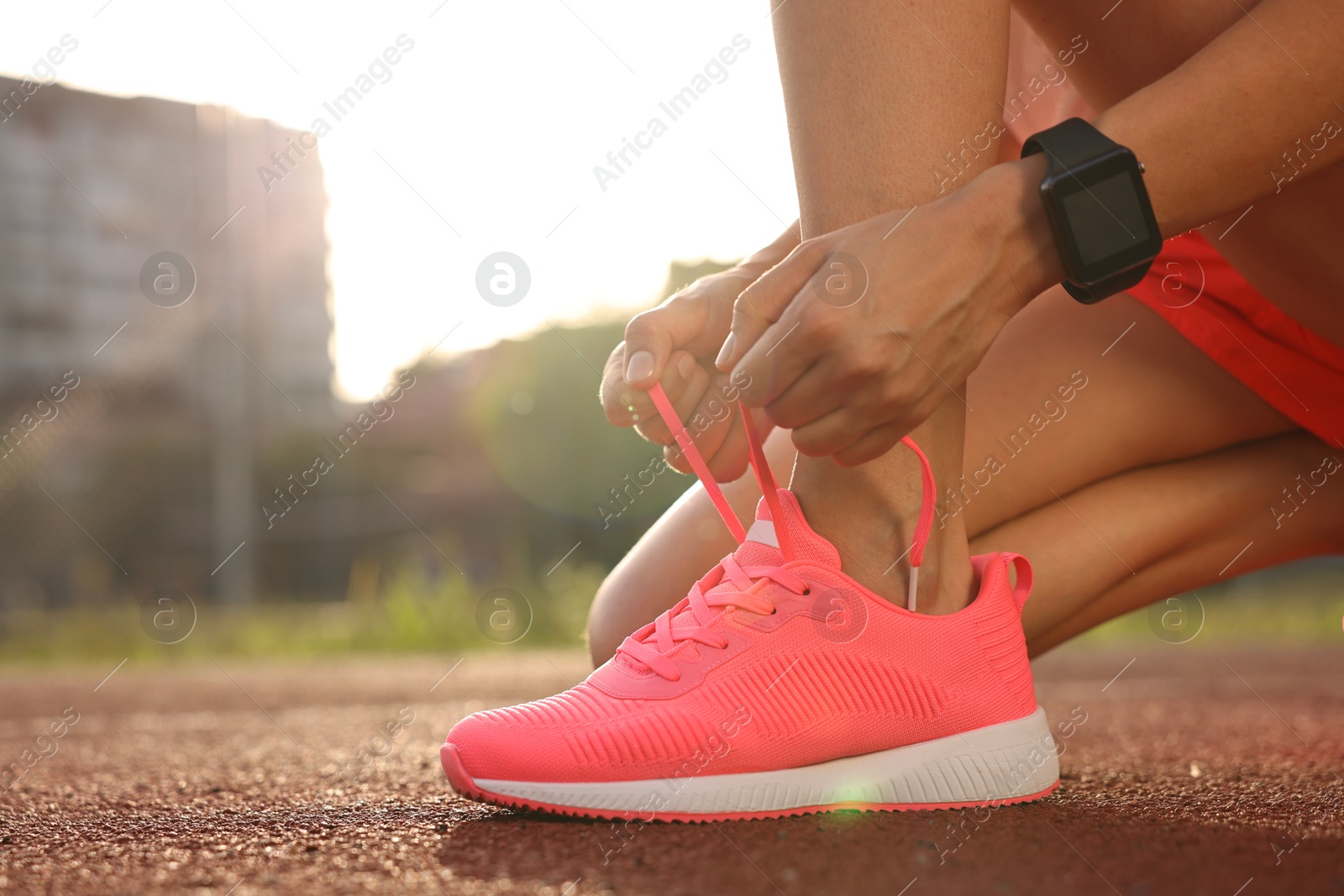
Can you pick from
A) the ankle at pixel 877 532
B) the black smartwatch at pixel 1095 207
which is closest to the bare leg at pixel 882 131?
the ankle at pixel 877 532

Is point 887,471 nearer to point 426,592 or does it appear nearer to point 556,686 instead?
point 556,686

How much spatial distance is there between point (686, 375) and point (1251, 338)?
0.67 meters

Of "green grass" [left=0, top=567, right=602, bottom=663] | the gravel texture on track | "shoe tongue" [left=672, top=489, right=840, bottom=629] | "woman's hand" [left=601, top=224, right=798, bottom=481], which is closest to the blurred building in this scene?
"green grass" [left=0, top=567, right=602, bottom=663]

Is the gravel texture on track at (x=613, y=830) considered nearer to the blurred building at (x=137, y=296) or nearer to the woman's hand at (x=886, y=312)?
the woman's hand at (x=886, y=312)

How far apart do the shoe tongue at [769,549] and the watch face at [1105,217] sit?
1.02 feet

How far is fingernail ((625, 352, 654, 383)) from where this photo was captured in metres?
0.94

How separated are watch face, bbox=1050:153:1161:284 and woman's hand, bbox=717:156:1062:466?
23 millimetres

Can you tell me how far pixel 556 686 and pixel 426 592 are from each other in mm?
3109

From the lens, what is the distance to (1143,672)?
348 centimetres

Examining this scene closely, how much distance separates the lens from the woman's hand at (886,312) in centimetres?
71

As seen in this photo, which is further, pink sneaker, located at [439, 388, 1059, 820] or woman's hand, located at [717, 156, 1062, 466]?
pink sneaker, located at [439, 388, 1059, 820]

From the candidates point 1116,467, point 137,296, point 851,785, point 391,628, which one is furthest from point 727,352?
point 137,296

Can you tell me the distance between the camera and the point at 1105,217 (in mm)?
744

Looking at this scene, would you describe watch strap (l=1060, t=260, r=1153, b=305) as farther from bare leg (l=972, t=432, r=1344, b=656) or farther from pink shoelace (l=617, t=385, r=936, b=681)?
bare leg (l=972, t=432, r=1344, b=656)
